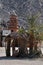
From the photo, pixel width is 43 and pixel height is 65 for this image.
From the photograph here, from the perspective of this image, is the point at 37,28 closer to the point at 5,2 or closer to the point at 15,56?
the point at 15,56

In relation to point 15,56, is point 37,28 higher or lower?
higher

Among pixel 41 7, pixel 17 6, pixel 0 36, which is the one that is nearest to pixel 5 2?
pixel 17 6

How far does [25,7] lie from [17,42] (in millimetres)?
113897

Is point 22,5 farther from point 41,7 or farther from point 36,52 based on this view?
point 36,52

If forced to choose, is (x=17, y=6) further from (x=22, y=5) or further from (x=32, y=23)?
(x=32, y=23)

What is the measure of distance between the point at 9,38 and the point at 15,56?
137cm

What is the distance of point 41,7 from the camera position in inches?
5241

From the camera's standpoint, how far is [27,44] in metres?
21.7

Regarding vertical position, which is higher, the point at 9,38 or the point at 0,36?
the point at 9,38

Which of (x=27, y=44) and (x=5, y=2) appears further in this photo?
(x=5, y=2)

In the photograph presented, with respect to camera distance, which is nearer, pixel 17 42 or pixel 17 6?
pixel 17 42

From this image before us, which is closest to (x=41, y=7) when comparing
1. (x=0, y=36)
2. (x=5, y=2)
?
(x=5, y=2)

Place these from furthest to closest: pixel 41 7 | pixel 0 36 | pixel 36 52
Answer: pixel 41 7, pixel 0 36, pixel 36 52

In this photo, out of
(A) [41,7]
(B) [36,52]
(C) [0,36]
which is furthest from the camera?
(A) [41,7]
